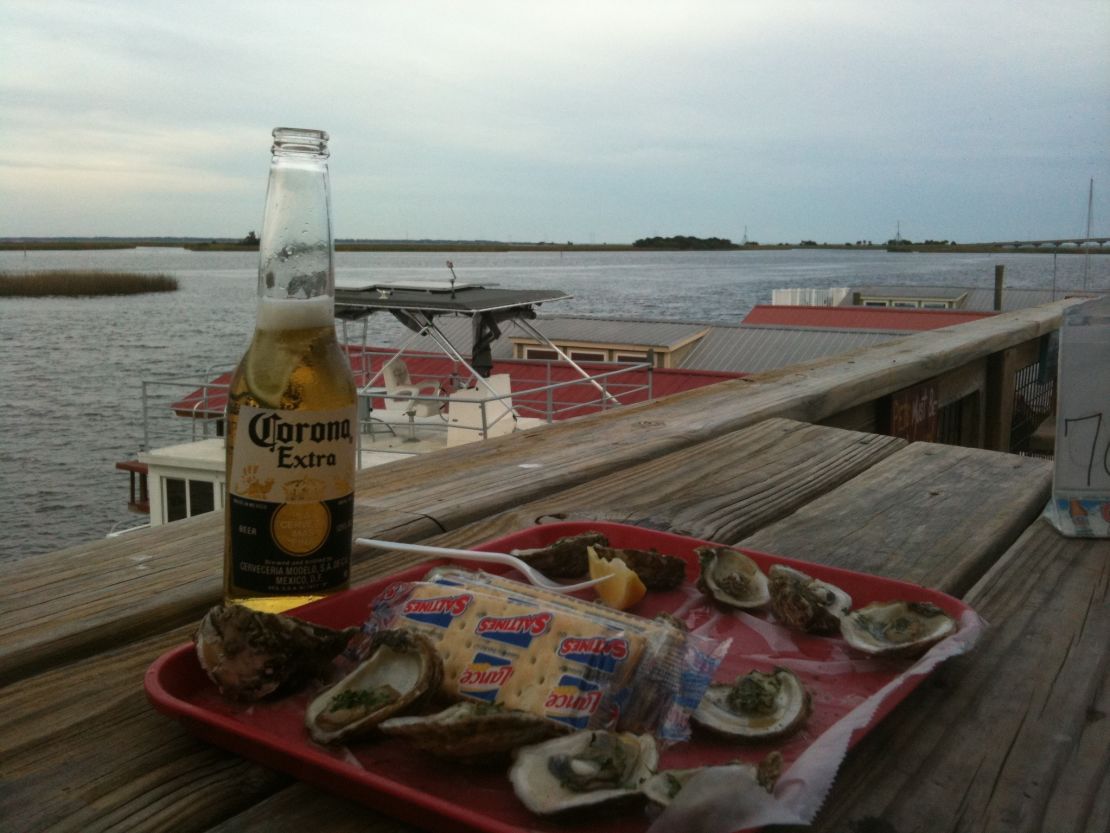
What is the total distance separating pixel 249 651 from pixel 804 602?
0.58m

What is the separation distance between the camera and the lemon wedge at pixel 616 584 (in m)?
1.14

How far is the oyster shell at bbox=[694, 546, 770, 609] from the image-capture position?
116cm

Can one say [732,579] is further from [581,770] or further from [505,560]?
[581,770]

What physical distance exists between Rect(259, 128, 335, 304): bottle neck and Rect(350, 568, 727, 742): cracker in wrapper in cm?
43

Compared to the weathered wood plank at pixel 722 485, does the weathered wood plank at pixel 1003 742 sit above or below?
below

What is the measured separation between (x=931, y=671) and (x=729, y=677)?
192 mm

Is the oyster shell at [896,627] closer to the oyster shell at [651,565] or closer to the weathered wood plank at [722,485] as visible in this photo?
the oyster shell at [651,565]

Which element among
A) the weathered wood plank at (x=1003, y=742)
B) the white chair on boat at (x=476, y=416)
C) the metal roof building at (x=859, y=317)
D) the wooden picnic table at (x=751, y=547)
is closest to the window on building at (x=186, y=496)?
the white chair on boat at (x=476, y=416)

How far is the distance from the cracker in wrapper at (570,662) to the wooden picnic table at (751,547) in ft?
0.44

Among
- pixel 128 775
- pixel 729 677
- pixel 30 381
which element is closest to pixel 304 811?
pixel 128 775

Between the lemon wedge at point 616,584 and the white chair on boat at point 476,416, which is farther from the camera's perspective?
the white chair on boat at point 476,416

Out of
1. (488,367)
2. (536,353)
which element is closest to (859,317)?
(536,353)

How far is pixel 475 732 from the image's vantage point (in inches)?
29.3

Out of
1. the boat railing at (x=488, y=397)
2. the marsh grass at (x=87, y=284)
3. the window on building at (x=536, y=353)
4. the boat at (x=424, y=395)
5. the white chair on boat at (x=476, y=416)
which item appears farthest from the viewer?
the marsh grass at (x=87, y=284)
